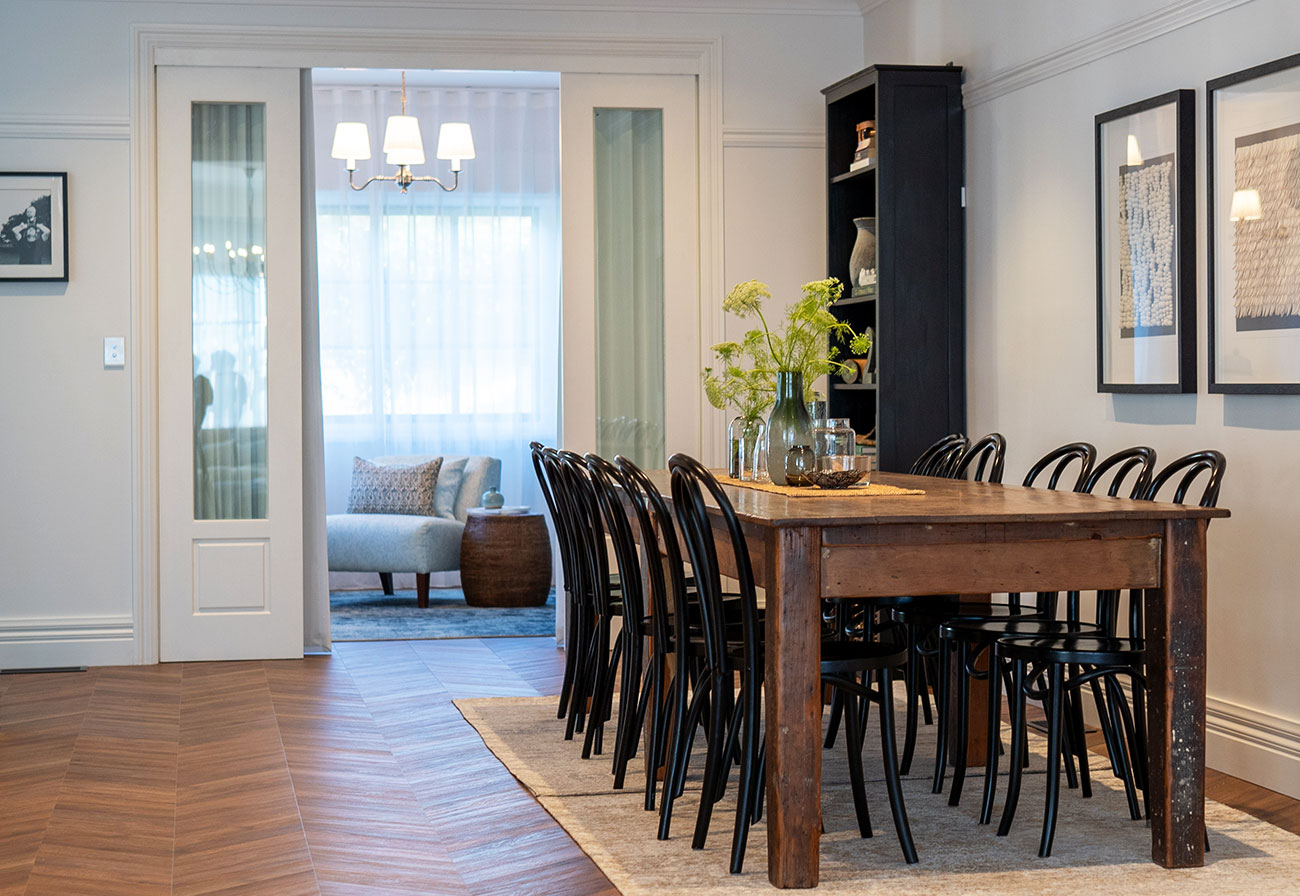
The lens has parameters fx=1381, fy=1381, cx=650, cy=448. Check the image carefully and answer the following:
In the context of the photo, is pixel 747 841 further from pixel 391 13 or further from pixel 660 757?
pixel 391 13

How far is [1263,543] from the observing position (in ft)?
11.9

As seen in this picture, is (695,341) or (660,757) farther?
(695,341)

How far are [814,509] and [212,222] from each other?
362 cm

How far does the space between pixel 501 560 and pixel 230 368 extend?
201cm

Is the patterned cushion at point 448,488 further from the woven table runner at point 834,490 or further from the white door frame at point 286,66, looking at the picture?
the woven table runner at point 834,490

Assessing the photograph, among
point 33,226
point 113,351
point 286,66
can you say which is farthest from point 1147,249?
point 33,226

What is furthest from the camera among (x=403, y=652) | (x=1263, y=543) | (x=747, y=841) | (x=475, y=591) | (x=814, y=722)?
(x=475, y=591)

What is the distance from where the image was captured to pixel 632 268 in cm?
593

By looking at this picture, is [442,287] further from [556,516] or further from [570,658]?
[570,658]

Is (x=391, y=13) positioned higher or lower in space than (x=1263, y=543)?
higher

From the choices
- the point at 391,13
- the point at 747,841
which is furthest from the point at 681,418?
the point at 747,841

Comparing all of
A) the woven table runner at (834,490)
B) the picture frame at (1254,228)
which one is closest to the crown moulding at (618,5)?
the picture frame at (1254,228)

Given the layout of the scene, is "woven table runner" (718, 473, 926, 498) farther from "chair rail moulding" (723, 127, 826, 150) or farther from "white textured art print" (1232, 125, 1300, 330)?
"chair rail moulding" (723, 127, 826, 150)

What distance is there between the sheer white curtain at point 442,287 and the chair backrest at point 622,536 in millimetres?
4469
